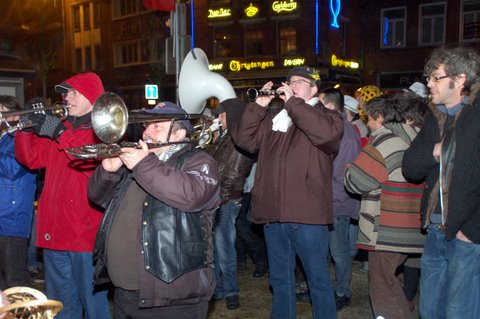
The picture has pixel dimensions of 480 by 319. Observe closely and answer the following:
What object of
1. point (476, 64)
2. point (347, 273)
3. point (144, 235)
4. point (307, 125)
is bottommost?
point (347, 273)

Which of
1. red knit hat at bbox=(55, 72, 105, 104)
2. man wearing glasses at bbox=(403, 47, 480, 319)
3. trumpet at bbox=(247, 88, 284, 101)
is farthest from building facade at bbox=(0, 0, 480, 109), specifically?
man wearing glasses at bbox=(403, 47, 480, 319)

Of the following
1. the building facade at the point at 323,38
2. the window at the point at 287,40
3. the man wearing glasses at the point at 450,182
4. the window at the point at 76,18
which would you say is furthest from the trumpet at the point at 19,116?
the window at the point at 76,18

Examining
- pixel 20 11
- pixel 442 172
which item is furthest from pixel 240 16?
pixel 442 172

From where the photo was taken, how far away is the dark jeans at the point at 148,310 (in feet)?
9.61

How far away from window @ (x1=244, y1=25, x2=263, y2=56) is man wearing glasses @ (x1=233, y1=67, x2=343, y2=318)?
21.0 metres

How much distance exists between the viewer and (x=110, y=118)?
295cm

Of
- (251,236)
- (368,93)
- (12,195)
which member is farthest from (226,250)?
(368,93)

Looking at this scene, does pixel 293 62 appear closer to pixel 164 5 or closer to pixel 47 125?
pixel 164 5

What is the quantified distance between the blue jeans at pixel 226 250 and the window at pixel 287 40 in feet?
62.5

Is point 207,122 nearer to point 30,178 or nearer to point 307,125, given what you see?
point 307,125

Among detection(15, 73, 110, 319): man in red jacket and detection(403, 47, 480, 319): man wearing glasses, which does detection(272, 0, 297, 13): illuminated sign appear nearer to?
detection(15, 73, 110, 319): man in red jacket

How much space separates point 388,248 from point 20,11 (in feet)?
27.0

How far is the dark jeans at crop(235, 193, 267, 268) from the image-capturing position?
21.1 feet

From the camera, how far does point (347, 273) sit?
542 centimetres
